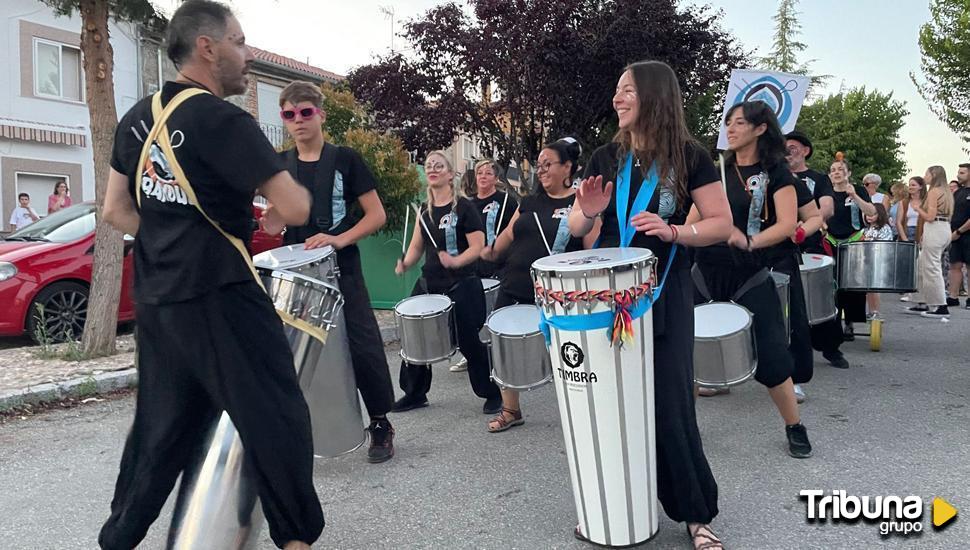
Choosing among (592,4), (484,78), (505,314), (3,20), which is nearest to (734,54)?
(592,4)

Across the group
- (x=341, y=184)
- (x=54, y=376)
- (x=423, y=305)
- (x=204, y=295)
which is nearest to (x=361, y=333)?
(x=341, y=184)

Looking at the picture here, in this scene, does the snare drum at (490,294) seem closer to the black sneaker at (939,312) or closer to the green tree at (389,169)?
the green tree at (389,169)

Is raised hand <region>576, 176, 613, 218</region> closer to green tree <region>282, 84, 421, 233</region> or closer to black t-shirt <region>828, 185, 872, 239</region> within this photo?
black t-shirt <region>828, 185, 872, 239</region>

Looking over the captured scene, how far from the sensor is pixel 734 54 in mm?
15023

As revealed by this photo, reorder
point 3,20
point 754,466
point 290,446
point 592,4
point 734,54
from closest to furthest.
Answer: point 290,446, point 754,466, point 592,4, point 734,54, point 3,20

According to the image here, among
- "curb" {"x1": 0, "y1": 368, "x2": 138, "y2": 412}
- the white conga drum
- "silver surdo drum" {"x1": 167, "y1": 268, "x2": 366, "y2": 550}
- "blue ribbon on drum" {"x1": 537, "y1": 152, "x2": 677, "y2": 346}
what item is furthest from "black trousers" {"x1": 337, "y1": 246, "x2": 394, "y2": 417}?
"curb" {"x1": 0, "y1": 368, "x2": 138, "y2": 412}

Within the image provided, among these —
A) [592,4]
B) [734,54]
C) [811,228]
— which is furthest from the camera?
[734,54]

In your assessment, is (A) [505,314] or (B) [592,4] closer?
(A) [505,314]

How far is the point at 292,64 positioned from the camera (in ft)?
83.2

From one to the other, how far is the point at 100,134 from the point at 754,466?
6.41m

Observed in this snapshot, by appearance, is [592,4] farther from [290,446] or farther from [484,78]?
[290,446]

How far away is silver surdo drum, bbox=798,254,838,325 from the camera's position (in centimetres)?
561

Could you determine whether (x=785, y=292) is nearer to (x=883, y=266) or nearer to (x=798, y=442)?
(x=798, y=442)

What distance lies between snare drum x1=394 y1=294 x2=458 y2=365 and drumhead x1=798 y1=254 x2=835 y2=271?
259cm
